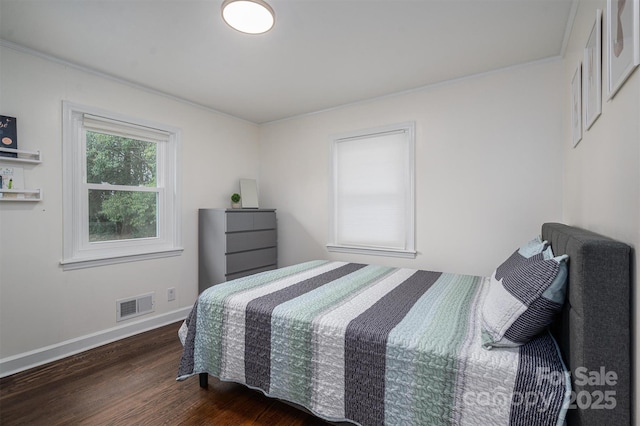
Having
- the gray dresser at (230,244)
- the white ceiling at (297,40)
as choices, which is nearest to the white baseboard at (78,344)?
the gray dresser at (230,244)

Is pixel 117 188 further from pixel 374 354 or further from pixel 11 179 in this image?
pixel 374 354

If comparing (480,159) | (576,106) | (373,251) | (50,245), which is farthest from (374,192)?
(50,245)

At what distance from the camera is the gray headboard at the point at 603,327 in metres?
0.95

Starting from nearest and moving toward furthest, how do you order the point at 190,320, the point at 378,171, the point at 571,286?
the point at 571,286, the point at 190,320, the point at 378,171

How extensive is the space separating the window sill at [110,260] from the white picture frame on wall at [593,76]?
3518 mm

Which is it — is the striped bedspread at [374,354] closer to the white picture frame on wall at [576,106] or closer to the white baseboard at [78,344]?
the white picture frame on wall at [576,106]

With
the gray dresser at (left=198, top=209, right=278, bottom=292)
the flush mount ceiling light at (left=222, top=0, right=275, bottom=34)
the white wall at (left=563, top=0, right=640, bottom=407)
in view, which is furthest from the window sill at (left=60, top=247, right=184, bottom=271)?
the white wall at (left=563, top=0, right=640, bottom=407)

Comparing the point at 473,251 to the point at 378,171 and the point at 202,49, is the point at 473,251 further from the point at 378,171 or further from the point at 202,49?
the point at 202,49

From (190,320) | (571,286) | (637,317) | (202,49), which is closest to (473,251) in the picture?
(571,286)

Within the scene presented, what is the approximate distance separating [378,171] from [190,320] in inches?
93.3

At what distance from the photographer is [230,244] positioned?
3344 mm

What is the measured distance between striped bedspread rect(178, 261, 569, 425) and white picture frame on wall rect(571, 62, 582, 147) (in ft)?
3.73

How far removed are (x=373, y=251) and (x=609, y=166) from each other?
2360 millimetres

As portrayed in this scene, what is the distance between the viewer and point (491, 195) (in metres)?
2.76
